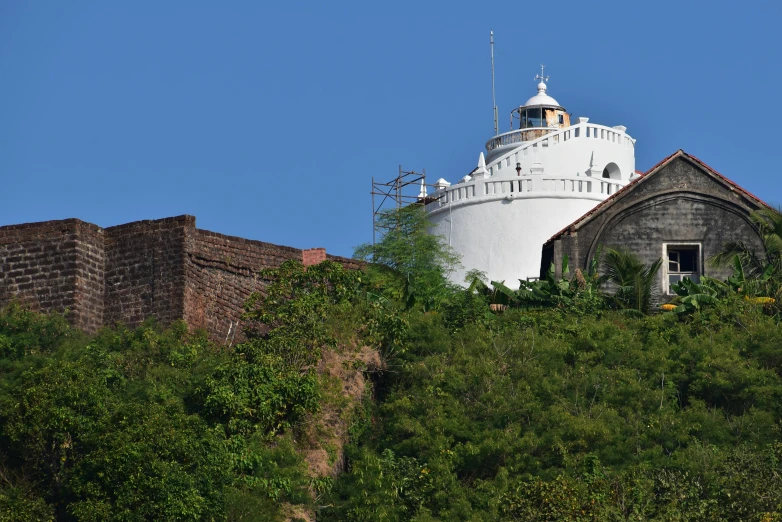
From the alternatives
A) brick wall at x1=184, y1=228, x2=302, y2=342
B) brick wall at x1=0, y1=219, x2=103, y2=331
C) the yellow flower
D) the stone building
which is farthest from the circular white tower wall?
brick wall at x1=0, y1=219, x2=103, y2=331

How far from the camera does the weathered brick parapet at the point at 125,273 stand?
2950 cm

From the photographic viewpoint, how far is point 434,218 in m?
37.0

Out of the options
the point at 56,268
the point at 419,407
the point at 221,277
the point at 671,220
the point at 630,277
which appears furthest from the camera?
the point at 671,220

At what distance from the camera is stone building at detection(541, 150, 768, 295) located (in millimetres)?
32750

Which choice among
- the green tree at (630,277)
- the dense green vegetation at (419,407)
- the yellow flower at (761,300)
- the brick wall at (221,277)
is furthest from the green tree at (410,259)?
the yellow flower at (761,300)

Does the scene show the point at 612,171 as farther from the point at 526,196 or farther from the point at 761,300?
the point at 761,300

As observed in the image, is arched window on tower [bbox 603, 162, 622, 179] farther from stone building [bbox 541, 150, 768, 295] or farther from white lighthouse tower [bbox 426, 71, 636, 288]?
stone building [bbox 541, 150, 768, 295]

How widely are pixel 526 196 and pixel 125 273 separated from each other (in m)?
9.77

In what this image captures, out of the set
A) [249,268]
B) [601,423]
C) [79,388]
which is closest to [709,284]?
[601,423]

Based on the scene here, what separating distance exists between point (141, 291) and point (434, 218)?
362 inches

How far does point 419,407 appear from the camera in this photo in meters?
26.8

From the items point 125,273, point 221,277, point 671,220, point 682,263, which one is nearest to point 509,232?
point 671,220

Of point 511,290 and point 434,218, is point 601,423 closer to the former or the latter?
point 511,290

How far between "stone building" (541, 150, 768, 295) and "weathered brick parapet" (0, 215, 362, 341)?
22.9ft
